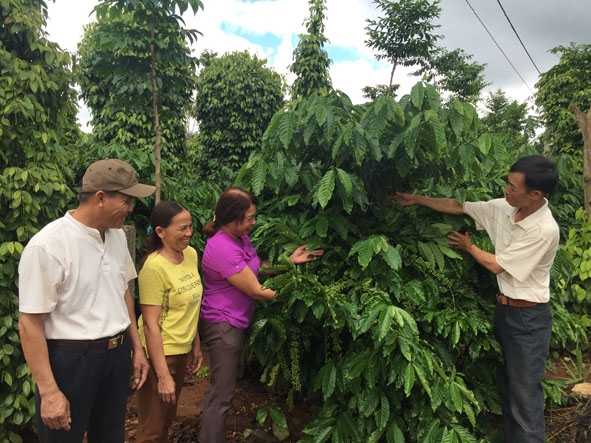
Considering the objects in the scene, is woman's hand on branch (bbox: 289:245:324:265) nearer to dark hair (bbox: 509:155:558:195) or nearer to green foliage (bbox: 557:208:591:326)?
dark hair (bbox: 509:155:558:195)

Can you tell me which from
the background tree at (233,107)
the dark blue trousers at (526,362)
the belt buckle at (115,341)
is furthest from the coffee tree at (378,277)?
the background tree at (233,107)

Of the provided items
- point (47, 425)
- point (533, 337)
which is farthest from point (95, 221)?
point (533, 337)

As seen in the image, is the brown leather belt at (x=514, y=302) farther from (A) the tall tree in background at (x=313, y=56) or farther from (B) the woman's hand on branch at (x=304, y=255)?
(A) the tall tree in background at (x=313, y=56)

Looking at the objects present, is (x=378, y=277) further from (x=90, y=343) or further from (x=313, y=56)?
(x=313, y=56)

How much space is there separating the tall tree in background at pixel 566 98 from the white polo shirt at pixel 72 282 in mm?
7134

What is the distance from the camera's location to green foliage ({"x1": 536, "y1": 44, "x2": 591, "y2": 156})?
6980 mm

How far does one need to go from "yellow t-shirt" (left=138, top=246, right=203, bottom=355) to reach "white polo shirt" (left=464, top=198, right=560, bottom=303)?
5.54 ft

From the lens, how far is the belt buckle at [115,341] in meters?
1.89

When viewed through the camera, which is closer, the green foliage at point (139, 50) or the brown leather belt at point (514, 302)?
the brown leather belt at point (514, 302)

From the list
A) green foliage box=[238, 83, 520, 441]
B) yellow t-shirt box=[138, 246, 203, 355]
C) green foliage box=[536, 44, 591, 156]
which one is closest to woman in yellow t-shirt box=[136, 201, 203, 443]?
yellow t-shirt box=[138, 246, 203, 355]

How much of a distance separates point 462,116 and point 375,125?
0.46 metres

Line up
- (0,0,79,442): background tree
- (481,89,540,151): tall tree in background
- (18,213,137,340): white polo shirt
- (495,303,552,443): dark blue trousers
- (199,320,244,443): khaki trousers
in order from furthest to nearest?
1. (481,89,540,151): tall tree in background
2. (0,0,79,442): background tree
3. (495,303,552,443): dark blue trousers
4. (199,320,244,443): khaki trousers
5. (18,213,137,340): white polo shirt

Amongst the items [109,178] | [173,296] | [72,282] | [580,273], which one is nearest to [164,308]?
[173,296]

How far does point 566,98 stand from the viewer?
288 inches
